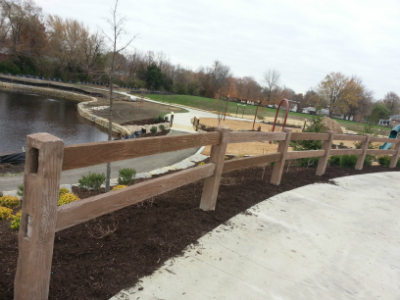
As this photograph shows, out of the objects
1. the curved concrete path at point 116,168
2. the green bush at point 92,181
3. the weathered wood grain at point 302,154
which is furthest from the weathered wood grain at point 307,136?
the curved concrete path at point 116,168

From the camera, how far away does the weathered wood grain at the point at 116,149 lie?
2.06m

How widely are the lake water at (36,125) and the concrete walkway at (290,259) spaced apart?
1518cm

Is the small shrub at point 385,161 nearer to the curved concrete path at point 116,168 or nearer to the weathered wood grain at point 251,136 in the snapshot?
the weathered wood grain at point 251,136

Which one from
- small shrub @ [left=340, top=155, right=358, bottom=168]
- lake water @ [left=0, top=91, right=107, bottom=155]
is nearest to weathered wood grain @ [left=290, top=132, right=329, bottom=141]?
small shrub @ [left=340, top=155, right=358, bottom=168]

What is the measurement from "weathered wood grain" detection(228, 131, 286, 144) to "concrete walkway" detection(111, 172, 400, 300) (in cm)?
103

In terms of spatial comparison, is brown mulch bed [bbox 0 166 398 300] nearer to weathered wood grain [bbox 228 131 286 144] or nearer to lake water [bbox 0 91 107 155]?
weathered wood grain [bbox 228 131 286 144]

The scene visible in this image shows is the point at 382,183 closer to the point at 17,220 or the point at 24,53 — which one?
the point at 17,220

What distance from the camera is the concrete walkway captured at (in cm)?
259

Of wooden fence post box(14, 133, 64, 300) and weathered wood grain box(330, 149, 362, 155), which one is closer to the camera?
wooden fence post box(14, 133, 64, 300)

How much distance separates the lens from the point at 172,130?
74.9ft

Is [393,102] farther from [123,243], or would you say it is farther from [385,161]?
[123,243]

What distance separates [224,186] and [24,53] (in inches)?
2584

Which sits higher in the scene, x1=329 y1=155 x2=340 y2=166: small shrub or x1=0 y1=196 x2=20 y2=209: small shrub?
x1=329 y1=155 x2=340 y2=166: small shrub

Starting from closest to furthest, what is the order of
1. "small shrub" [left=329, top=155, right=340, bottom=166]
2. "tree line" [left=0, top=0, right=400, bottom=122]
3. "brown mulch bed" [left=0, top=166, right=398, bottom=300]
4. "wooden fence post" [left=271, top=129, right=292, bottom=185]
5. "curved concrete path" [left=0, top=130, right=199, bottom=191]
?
"brown mulch bed" [left=0, top=166, right=398, bottom=300] < "wooden fence post" [left=271, top=129, right=292, bottom=185] < "small shrub" [left=329, top=155, right=340, bottom=166] < "curved concrete path" [left=0, top=130, right=199, bottom=191] < "tree line" [left=0, top=0, right=400, bottom=122]
